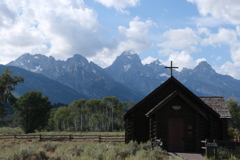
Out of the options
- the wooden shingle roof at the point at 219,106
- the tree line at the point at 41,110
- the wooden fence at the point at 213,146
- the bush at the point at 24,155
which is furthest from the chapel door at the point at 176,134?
the tree line at the point at 41,110

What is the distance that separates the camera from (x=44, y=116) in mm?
67312

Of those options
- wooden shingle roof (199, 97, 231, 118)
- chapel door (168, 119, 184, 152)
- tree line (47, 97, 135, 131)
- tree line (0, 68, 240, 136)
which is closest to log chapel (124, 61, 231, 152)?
chapel door (168, 119, 184, 152)

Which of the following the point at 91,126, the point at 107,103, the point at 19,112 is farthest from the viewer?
the point at 107,103

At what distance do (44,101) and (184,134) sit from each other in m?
51.1

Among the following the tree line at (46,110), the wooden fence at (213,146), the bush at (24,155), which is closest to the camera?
the bush at (24,155)

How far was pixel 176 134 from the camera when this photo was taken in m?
21.9

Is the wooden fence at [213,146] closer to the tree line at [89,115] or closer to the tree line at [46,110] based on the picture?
the tree line at [46,110]

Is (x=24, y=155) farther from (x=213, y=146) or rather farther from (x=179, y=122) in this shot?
(x=179, y=122)

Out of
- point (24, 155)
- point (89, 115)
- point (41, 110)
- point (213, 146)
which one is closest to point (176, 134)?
point (213, 146)

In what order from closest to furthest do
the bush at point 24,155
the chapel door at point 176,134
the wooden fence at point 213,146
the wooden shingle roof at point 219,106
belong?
the bush at point 24,155
the wooden fence at point 213,146
the chapel door at point 176,134
the wooden shingle roof at point 219,106

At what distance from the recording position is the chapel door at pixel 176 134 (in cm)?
2172

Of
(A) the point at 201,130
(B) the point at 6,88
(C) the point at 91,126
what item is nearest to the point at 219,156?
(A) the point at 201,130

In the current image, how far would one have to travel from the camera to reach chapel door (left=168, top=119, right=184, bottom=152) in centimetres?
2172

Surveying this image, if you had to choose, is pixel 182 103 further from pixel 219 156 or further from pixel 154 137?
pixel 219 156
